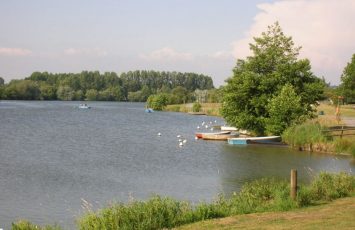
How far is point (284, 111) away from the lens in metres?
49.3

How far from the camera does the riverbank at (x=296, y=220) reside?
13.8 metres

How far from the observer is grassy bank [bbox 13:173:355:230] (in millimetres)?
14289

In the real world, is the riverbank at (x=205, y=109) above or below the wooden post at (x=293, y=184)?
above

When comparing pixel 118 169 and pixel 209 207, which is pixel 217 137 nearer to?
pixel 118 169

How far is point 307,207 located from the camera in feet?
55.3

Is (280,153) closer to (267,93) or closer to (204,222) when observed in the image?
(267,93)

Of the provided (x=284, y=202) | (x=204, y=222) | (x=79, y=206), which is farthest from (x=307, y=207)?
(x=79, y=206)

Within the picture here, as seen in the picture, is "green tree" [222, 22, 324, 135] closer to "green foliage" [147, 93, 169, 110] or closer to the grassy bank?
the grassy bank

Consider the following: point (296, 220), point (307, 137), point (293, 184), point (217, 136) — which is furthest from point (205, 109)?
point (296, 220)

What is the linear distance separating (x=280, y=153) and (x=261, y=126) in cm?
1048

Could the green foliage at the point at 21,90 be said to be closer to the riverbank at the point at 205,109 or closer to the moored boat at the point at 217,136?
the riverbank at the point at 205,109

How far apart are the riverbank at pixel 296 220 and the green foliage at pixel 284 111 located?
110 ft

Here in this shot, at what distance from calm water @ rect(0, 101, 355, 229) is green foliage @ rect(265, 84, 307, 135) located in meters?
3.74

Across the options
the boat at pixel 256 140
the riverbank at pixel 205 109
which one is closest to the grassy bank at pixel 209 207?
the boat at pixel 256 140
